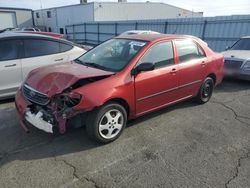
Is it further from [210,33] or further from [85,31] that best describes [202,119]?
[85,31]

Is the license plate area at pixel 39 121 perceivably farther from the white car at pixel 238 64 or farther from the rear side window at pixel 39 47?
the white car at pixel 238 64

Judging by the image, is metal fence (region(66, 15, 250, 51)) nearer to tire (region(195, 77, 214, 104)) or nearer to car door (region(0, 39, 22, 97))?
tire (region(195, 77, 214, 104))

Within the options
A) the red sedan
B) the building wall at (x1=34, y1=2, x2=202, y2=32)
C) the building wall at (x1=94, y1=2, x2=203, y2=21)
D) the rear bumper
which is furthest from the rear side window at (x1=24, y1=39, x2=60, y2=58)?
the building wall at (x1=94, y1=2, x2=203, y2=21)

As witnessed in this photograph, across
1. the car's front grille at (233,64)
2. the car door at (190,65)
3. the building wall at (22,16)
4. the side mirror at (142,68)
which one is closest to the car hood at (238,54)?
the car's front grille at (233,64)

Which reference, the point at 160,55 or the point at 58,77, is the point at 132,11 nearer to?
the point at 160,55

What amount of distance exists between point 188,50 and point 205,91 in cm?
112

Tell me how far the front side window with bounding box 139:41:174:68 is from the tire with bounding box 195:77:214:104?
126 cm

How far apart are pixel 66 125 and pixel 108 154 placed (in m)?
0.72

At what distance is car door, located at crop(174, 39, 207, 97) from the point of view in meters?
4.52

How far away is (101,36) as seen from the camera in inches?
856

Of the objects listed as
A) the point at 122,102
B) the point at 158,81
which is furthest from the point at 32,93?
the point at 158,81

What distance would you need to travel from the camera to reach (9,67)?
198 inches

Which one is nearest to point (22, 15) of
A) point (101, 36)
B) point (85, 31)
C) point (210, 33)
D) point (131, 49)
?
point (85, 31)

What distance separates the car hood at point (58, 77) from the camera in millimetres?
3309
